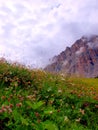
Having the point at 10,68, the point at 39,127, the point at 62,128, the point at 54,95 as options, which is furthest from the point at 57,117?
the point at 10,68

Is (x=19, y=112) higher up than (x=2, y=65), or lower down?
lower down

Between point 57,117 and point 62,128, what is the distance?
604mm

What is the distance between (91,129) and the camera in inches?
351

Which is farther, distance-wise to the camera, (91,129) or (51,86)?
(51,86)

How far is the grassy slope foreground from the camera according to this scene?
7.13 m

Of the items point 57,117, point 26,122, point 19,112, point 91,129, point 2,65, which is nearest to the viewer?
point 26,122

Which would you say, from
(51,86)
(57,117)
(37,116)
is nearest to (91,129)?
(57,117)

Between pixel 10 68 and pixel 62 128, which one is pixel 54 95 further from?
pixel 62 128

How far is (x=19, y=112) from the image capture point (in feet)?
24.7

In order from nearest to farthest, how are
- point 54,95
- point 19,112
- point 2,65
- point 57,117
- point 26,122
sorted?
1. point 26,122
2. point 19,112
3. point 57,117
4. point 54,95
5. point 2,65

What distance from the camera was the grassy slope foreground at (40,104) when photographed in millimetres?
7127

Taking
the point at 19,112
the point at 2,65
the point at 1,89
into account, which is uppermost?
the point at 2,65

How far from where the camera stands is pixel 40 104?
7.95 meters

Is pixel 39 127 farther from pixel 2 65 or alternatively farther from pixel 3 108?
pixel 2 65
